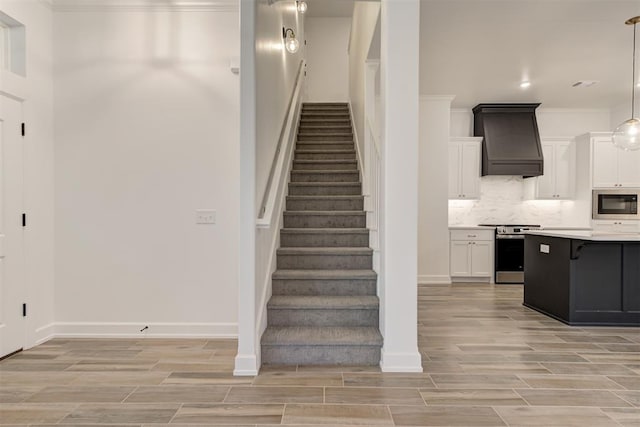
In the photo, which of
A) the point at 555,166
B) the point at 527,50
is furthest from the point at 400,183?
the point at 555,166

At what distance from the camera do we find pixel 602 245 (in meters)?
4.08

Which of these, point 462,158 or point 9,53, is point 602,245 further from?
point 9,53

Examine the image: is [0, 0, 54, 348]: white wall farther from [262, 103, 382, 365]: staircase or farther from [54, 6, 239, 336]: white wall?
[262, 103, 382, 365]: staircase

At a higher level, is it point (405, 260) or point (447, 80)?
A: point (447, 80)

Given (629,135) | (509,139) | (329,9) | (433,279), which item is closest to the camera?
(629,135)

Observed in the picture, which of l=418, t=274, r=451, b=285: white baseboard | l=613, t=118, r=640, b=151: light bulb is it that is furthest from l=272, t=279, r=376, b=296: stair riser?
l=613, t=118, r=640, b=151: light bulb

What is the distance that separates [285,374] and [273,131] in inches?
89.5

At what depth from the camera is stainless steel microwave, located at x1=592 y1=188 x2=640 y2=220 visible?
656 cm

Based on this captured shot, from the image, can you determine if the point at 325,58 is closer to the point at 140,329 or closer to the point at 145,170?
the point at 145,170

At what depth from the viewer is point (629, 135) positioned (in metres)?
4.35

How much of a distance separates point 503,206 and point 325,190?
414 cm

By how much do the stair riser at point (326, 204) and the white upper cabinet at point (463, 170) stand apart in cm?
298

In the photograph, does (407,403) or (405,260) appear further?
(405,260)

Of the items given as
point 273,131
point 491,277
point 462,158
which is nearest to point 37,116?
A: point 273,131
